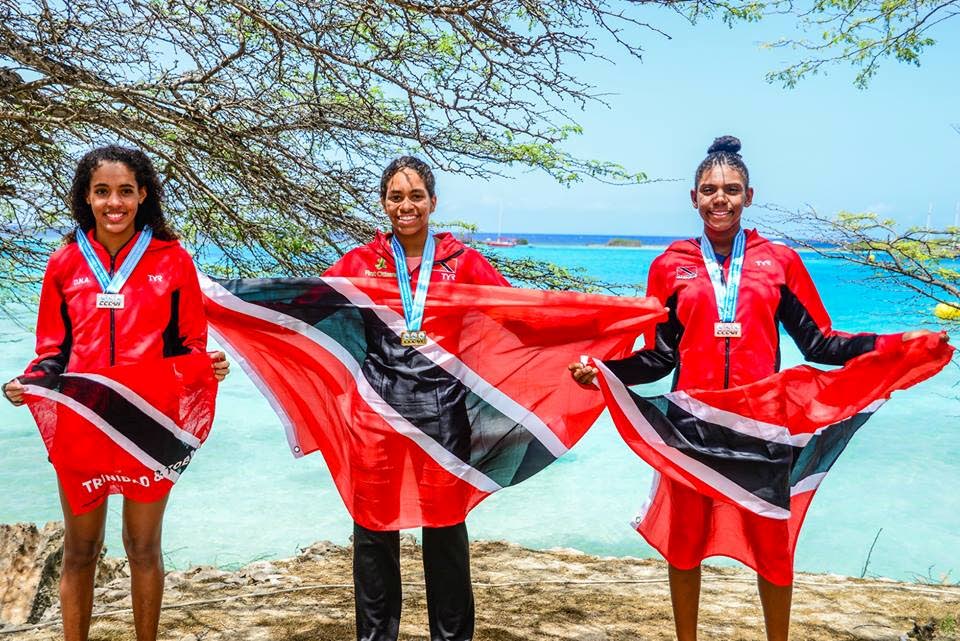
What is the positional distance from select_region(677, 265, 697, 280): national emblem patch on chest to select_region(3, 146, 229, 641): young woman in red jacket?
5.56ft

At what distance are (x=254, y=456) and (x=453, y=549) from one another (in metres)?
14.7

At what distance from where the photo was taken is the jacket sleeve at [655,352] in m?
3.17

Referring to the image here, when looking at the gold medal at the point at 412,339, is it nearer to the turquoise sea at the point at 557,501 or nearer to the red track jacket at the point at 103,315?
the red track jacket at the point at 103,315

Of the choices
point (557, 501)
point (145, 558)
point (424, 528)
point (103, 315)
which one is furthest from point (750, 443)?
point (557, 501)

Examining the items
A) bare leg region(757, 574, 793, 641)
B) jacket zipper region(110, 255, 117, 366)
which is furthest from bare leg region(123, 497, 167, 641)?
bare leg region(757, 574, 793, 641)

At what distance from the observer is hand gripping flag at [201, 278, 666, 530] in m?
3.23

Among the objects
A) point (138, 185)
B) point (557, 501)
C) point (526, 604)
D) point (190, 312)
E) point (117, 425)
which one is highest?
Result: point (138, 185)

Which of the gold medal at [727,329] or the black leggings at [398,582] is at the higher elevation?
the gold medal at [727,329]

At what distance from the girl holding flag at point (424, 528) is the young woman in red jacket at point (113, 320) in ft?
2.38

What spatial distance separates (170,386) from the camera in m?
3.06

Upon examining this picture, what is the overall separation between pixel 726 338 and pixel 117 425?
2.16 m

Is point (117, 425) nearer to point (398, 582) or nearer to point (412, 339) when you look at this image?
point (412, 339)

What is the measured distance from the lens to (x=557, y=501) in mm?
14875

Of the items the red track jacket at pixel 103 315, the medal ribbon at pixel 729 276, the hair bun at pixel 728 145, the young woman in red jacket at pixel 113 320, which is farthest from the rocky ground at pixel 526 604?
the hair bun at pixel 728 145
